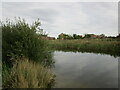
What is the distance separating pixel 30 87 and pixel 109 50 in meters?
15.6

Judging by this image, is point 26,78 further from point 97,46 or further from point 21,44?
point 97,46

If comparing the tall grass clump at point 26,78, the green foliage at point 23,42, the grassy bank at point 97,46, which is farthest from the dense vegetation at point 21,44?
the grassy bank at point 97,46

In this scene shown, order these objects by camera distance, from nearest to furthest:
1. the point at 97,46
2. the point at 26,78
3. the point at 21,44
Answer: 1. the point at 26,78
2. the point at 21,44
3. the point at 97,46

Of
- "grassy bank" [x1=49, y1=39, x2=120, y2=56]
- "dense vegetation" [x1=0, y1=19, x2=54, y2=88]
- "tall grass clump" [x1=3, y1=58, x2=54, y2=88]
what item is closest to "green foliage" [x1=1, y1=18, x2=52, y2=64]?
"dense vegetation" [x1=0, y1=19, x2=54, y2=88]

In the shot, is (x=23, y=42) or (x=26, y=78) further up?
(x=23, y=42)

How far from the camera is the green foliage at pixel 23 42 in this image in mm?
7750

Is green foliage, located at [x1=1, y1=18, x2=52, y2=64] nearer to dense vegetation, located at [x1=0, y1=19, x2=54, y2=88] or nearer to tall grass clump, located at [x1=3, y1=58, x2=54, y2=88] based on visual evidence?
dense vegetation, located at [x1=0, y1=19, x2=54, y2=88]

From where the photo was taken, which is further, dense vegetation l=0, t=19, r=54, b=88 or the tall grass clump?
dense vegetation l=0, t=19, r=54, b=88

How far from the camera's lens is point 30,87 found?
16.7ft

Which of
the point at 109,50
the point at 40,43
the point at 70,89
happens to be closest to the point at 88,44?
the point at 109,50

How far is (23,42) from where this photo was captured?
7863 millimetres

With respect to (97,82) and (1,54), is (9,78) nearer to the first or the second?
(1,54)

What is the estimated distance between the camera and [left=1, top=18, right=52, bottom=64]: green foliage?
7.75 metres

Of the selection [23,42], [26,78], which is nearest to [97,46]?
[23,42]
